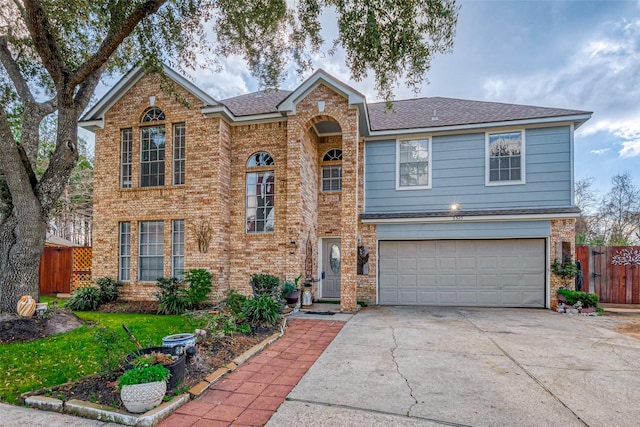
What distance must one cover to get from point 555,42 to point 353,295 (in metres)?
8.75

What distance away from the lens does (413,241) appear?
35.1 ft

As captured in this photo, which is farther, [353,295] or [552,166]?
[552,166]

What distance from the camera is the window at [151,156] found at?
10578 mm

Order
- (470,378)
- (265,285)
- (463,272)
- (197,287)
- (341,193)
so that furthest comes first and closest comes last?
(341,193) < (463,272) < (197,287) < (265,285) < (470,378)

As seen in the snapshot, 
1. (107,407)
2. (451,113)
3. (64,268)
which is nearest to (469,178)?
(451,113)

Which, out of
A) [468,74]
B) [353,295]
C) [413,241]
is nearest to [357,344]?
[353,295]

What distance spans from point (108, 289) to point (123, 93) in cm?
604

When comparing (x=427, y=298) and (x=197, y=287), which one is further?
(x=427, y=298)

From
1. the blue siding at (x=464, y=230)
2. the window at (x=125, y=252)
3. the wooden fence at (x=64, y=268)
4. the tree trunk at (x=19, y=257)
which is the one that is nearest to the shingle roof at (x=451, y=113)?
the blue siding at (x=464, y=230)

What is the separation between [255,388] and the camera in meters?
4.12

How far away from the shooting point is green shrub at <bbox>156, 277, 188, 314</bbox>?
9.17 m

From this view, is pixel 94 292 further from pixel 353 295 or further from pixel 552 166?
pixel 552 166

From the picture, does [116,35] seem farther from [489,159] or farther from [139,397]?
[489,159]

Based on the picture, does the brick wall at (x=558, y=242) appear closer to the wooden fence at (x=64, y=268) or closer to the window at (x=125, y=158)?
the window at (x=125, y=158)
